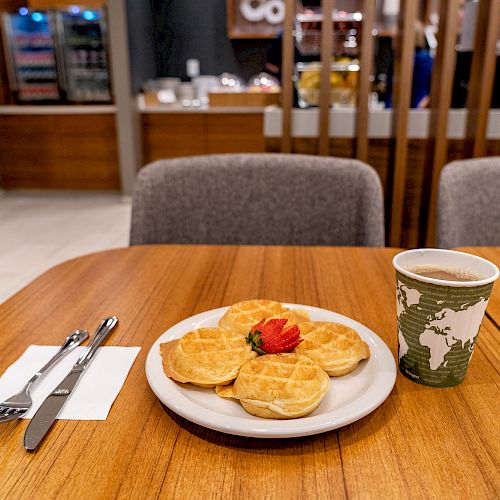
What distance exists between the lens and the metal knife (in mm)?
491

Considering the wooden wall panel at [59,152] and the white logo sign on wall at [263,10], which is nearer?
the wooden wall panel at [59,152]

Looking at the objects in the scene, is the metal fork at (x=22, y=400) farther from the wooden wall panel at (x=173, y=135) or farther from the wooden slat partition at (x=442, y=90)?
the wooden wall panel at (x=173, y=135)

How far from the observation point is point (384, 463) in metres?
0.47

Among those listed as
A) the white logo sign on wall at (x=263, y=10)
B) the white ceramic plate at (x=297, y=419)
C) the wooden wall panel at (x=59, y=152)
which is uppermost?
Answer: the white logo sign on wall at (x=263, y=10)

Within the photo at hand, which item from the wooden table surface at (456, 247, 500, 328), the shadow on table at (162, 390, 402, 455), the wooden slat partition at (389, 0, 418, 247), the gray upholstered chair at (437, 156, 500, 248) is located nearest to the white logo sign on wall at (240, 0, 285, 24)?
the wooden slat partition at (389, 0, 418, 247)

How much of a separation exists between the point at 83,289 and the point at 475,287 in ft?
1.99

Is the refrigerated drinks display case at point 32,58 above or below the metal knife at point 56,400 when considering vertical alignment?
above

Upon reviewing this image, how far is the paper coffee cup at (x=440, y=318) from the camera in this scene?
538 millimetres

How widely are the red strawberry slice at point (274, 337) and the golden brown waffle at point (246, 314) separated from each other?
4cm

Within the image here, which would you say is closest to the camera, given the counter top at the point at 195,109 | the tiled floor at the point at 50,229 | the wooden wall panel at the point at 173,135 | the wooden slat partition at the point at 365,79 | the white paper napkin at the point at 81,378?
the white paper napkin at the point at 81,378

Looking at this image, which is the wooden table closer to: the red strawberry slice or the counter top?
the red strawberry slice

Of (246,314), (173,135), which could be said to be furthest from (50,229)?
(246,314)

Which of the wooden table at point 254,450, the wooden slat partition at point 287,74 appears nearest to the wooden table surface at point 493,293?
the wooden table at point 254,450

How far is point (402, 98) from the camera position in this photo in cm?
204
